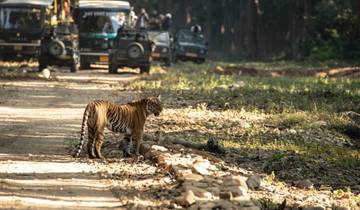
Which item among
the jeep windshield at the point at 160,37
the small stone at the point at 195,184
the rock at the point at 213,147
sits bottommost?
the jeep windshield at the point at 160,37

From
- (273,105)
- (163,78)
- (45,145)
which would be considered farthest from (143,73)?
(45,145)

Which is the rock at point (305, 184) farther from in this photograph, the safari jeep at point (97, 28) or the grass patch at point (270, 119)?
the safari jeep at point (97, 28)

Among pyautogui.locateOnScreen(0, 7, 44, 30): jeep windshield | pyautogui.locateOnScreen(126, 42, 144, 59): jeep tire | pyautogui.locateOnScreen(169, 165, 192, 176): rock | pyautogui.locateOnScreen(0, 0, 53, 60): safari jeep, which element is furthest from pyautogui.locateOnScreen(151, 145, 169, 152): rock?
pyautogui.locateOnScreen(0, 7, 44, 30): jeep windshield

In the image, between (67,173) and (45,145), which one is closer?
(67,173)

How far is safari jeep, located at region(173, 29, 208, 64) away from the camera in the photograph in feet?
161

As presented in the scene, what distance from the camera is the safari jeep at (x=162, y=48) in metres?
43.2

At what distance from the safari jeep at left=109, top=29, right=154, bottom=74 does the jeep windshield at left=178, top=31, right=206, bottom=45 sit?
1545 centimetres

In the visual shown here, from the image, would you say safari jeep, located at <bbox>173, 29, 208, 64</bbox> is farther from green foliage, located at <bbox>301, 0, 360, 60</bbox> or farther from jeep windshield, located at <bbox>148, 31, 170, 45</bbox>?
green foliage, located at <bbox>301, 0, 360, 60</bbox>

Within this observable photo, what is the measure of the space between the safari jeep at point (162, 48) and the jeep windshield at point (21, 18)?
6.56 metres

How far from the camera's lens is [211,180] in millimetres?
10609

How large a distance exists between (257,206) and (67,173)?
3009mm

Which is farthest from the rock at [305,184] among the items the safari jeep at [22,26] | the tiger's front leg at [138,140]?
the safari jeep at [22,26]

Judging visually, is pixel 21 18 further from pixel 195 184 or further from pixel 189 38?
pixel 195 184

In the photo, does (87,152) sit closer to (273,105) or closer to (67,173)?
(67,173)
